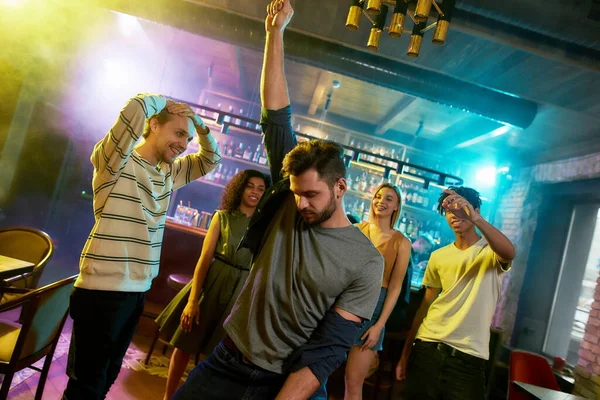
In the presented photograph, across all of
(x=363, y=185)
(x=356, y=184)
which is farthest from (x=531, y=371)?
(x=356, y=184)

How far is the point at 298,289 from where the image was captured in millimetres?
1368

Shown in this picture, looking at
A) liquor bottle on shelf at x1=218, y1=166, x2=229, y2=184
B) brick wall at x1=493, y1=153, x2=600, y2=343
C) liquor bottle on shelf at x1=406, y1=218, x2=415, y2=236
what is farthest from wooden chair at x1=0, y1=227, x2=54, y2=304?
brick wall at x1=493, y1=153, x2=600, y2=343

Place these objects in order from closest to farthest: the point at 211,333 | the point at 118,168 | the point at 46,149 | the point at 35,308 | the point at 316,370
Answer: the point at 316,370 < the point at 118,168 < the point at 35,308 < the point at 211,333 < the point at 46,149

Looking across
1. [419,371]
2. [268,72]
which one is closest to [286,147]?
[268,72]

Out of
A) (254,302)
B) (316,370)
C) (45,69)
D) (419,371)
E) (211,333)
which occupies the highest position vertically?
(45,69)

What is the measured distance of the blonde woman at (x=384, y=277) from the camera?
2.49 metres

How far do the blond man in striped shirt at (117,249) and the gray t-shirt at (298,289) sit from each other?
26.6 inches

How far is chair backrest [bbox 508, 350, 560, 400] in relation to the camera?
316 cm

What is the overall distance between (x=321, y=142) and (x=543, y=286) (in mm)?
5222

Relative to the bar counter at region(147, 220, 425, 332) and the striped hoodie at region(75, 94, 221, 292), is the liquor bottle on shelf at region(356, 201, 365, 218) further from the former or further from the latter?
the striped hoodie at region(75, 94, 221, 292)

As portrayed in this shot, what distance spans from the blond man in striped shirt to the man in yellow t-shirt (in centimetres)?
Answer: 155

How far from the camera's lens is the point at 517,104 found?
4340 millimetres

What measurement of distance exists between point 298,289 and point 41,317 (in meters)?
1.49

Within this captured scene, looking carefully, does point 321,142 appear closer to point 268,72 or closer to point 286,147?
point 286,147
